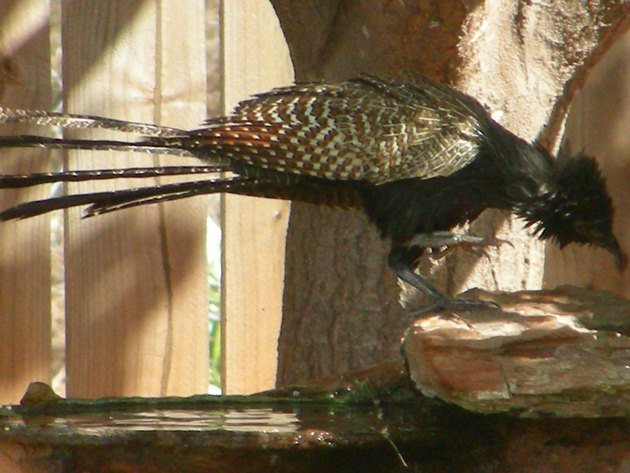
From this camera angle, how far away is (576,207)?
373 cm

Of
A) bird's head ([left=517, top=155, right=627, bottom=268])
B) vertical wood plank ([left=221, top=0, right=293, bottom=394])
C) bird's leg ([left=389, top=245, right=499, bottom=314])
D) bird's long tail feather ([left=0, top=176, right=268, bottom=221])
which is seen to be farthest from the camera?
vertical wood plank ([left=221, top=0, right=293, bottom=394])

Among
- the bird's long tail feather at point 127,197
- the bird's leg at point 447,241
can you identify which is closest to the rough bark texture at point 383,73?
the bird's leg at point 447,241

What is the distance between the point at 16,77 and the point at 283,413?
1.69m

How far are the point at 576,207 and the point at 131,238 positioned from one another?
1.62 metres

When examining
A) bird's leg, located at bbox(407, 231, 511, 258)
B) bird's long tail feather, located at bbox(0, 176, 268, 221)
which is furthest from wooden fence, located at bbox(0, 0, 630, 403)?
bird's leg, located at bbox(407, 231, 511, 258)

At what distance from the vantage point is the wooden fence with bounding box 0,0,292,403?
3.78 m

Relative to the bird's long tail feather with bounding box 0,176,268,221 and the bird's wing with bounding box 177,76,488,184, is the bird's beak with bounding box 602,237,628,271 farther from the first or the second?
the bird's long tail feather with bounding box 0,176,268,221

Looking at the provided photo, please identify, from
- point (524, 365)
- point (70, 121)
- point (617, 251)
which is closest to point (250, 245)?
point (70, 121)

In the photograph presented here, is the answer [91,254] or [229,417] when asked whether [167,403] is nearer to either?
[229,417]

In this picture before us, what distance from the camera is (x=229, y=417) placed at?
8.87ft

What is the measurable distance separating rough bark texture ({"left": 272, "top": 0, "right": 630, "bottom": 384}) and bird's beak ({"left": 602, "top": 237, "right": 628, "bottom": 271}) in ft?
A: 1.27

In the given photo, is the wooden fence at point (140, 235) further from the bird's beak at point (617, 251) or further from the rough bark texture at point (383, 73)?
the rough bark texture at point (383, 73)

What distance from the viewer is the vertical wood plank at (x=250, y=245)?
4090 mm

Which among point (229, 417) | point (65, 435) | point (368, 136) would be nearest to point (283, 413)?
point (229, 417)
